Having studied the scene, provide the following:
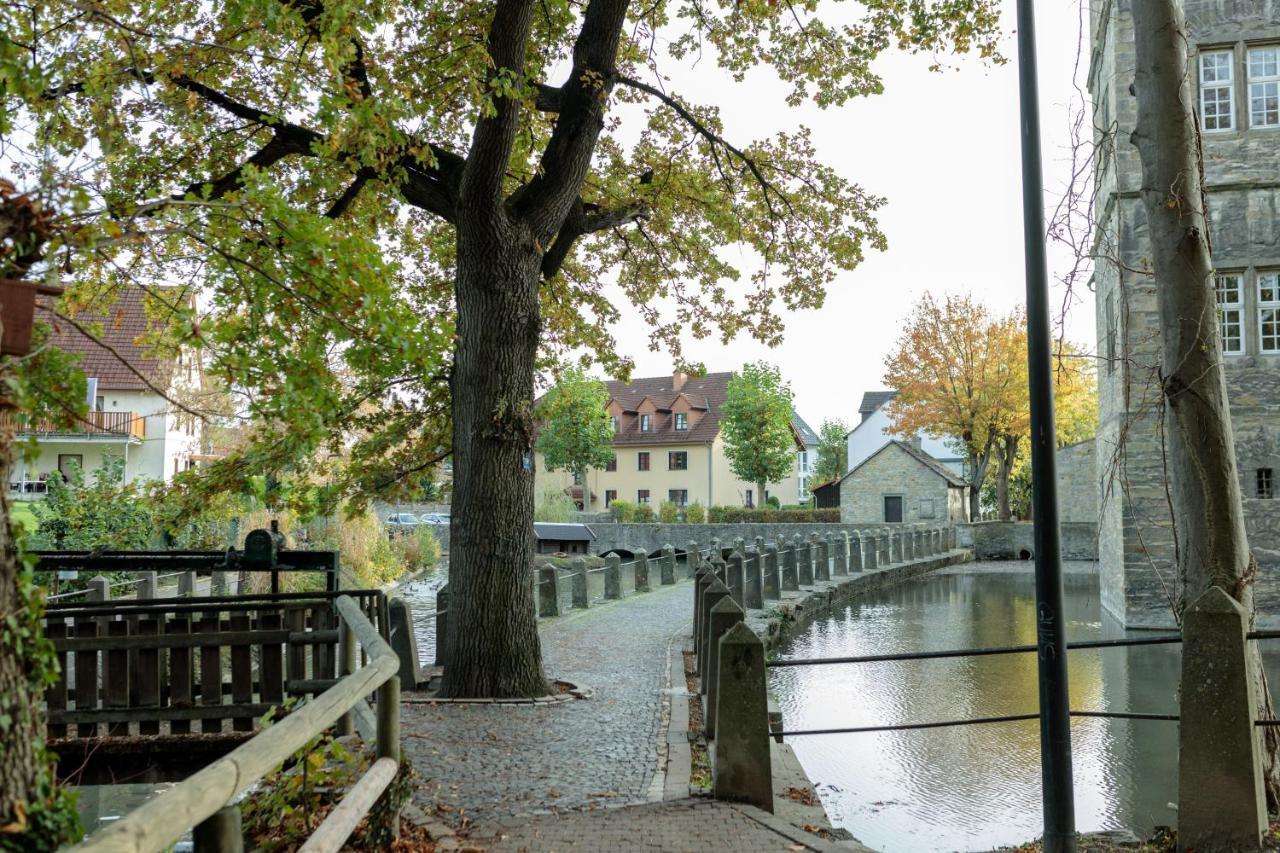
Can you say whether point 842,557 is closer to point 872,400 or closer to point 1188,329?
point 1188,329

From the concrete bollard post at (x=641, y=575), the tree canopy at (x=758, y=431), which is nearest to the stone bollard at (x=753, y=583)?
the concrete bollard post at (x=641, y=575)

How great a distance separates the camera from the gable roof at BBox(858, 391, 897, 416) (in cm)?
7691

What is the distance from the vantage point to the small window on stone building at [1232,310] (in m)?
19.2

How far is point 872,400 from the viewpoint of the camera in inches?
3095

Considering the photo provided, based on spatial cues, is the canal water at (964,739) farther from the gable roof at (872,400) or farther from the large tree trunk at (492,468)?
the gable roof at (872,400)

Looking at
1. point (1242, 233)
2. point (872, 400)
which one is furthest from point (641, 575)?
point (872, 400)

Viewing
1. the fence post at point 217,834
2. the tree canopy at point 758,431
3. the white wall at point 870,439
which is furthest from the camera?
the white wall at point 870,439

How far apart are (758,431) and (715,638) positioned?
49540 millimetres

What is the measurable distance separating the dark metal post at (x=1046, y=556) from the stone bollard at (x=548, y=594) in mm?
12675

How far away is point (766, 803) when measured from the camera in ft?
19.4

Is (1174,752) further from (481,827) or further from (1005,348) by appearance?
(1005,348)

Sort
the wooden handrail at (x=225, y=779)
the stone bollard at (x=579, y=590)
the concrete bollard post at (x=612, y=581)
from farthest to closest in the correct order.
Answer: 1. the concrete bollard post at (x=612, y=581)
2. the stone bollard at (x=579, y=590)
3. the wooden handrail at (x=225, y=779)

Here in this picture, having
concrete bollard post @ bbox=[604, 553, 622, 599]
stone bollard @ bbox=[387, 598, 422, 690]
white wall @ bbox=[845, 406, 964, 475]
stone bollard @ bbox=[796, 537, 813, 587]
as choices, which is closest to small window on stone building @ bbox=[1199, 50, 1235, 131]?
stone bollard @ bbox=[796, 537, 813, 587]

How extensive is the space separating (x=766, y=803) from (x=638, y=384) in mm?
65528
